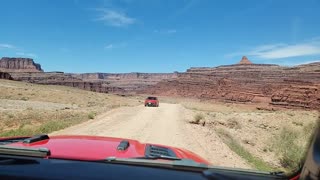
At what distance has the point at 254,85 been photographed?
120 metres

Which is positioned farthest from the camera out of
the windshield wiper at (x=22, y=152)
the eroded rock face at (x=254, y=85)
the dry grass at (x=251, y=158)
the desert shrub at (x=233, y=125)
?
the eroded rock face at (x=254, y=85)

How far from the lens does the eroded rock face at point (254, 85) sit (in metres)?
74.6

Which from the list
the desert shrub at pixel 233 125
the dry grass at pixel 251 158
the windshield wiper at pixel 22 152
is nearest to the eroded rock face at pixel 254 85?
the desert shrub at pixel 233 125

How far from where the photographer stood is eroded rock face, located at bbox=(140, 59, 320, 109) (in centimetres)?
7462

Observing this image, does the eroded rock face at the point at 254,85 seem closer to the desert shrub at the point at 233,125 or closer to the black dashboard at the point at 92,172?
the desert shrub at the point at 233,125

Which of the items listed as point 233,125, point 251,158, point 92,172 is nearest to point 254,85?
point 233,125

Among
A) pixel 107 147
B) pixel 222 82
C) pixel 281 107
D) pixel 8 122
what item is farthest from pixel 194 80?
pixel 107 147

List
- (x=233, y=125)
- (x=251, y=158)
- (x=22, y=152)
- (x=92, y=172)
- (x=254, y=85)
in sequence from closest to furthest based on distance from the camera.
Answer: (x=92, y=172), (x=22, y=152), (x=251, y=158), (x=233, y=125), (x=254, y=85)

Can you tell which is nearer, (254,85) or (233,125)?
(233,125)

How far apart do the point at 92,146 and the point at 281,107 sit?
7528cm

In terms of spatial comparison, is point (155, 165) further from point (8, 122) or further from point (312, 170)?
point (8, 122)

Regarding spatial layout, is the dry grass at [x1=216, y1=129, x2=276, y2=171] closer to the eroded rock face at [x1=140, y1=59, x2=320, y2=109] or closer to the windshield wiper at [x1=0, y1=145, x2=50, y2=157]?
the windshield wiper at [x1=0, y1=145, x2=50, y2=157]

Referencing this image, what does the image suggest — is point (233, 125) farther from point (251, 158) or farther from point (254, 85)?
point (254, 85)

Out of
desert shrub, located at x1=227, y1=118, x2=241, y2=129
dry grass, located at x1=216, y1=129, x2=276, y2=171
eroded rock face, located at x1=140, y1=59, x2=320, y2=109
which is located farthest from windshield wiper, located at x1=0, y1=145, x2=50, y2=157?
eroded rock face, located at x1=140, y1=59, x2=320, y2=109
